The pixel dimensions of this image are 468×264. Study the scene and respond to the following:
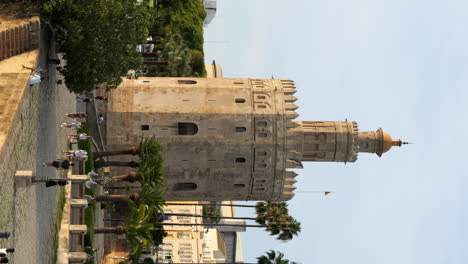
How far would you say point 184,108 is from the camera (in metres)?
38.1

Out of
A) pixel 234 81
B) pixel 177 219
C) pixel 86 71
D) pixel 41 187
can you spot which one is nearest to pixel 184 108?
pixel 234 81

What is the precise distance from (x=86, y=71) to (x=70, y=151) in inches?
210

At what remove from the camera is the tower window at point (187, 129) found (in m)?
38.2

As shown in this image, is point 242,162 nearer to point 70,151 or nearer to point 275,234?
point 275,234

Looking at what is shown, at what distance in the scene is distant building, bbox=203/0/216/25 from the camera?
92.2 metres

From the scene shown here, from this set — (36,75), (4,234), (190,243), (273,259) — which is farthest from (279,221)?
(190,243)

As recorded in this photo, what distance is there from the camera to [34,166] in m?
24.7

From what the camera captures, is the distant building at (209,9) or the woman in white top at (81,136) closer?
the woman in white top at (81,136)

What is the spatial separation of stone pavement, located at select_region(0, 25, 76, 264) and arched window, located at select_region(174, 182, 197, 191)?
9.74m

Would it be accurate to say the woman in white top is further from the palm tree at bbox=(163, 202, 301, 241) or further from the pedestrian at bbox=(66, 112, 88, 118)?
the palm tree at bbox=(163, 202, 301, 241)

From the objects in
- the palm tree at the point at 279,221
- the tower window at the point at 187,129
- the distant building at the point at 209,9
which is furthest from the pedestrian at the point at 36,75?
the distant building at the point at 209,9

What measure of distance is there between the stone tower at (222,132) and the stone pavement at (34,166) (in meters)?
6.77

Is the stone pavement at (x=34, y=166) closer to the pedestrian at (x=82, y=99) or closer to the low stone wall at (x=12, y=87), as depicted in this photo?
the low stone wall at (x=12, y=87)

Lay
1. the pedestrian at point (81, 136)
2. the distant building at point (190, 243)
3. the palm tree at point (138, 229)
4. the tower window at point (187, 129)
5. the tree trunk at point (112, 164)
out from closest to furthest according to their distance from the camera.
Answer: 1. the palm tree at point (138, 229)
2. the pedestrian at point (81, 136)
3. the tree trunk at point (112, 164)
4. the tower window at point (187, 129)
5. the distant building at point (190, 243)
